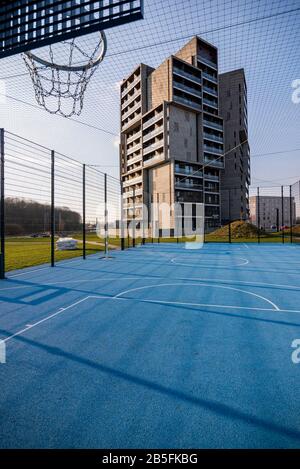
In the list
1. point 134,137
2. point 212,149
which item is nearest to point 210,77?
point 212,149

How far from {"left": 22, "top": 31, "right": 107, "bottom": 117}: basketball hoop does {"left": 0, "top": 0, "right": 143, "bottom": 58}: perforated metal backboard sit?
505 centimetres

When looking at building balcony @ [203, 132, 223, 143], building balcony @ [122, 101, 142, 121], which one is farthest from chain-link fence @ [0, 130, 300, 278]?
building balcony @ [122, 101, 142, 121]

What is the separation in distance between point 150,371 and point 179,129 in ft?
130

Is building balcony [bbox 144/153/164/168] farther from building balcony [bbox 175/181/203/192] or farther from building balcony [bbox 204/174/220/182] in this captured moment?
building balcony [bbox 204/174/220/182]

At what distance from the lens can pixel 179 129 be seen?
38.0m

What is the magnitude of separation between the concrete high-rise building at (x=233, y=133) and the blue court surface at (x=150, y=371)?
146 ft

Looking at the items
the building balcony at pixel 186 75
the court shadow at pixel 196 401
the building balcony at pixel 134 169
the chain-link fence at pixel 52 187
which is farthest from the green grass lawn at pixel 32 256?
the building balcony at pixel 186 75

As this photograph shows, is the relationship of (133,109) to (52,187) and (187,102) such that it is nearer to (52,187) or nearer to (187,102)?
(187,102)

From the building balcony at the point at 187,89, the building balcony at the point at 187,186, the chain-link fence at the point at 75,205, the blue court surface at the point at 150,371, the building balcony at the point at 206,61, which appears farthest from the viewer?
the building balcony at the point at 206,61

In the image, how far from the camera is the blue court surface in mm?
1820

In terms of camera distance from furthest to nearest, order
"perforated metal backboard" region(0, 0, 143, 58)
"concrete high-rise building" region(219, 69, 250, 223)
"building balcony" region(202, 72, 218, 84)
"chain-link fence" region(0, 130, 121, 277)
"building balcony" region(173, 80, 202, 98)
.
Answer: "concrete high-rise building" region(219, 69, 250, 223), "building balcony" region(202, 72, 218, 84), "building balcony" region(173, 80, 202, 98), "chain-link fence" region(0, 130, 121, 277), "perforated metal backboard" region(0, 0, 143, 58)

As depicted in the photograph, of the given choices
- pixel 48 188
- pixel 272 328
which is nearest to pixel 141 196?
pixel 48 188

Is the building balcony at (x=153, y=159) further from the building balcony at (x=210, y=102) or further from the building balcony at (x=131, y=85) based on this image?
the building balcony at (x=131, y=85)

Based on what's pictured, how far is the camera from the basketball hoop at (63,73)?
24.9 feet
